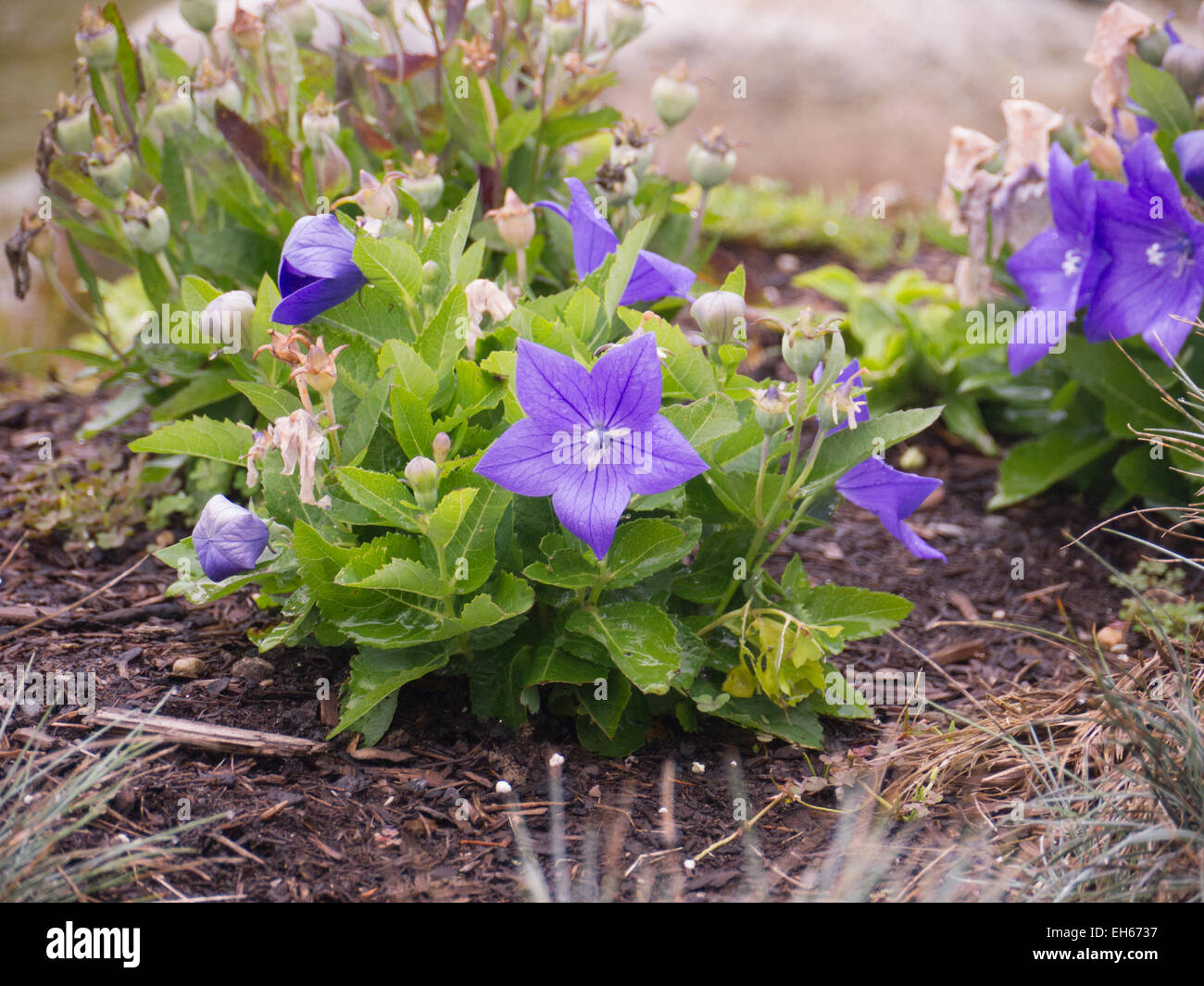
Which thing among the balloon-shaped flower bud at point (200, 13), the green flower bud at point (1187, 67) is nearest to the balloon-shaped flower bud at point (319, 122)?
the balloon-shaped flower bud at point (200, 13)

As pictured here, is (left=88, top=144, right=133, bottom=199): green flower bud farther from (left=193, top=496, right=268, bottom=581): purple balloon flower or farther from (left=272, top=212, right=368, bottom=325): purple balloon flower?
(left=193, top=496, right=268, bottom=581): purple balloon flower

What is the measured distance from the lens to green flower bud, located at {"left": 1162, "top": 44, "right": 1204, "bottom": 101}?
111 inches

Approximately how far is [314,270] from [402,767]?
994 millimetres

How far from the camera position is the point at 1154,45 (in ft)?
9.73

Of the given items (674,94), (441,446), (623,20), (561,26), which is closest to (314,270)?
(441,446)

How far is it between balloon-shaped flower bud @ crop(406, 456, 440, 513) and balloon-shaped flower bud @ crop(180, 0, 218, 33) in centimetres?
174

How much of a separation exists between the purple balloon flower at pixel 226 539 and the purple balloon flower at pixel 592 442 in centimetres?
49

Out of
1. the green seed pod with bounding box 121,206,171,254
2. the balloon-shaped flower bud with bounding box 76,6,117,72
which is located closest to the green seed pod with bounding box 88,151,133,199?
the green seed pod with bounding box 121,206,171,254

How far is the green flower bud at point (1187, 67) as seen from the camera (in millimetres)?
2826

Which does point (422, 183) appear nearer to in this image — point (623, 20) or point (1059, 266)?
point (623, 20)

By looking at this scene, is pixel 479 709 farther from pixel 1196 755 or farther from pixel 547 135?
pixel 547 135

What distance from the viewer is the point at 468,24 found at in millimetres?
3119

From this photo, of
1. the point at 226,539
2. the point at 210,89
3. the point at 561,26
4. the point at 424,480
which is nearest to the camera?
the point at 424,480
